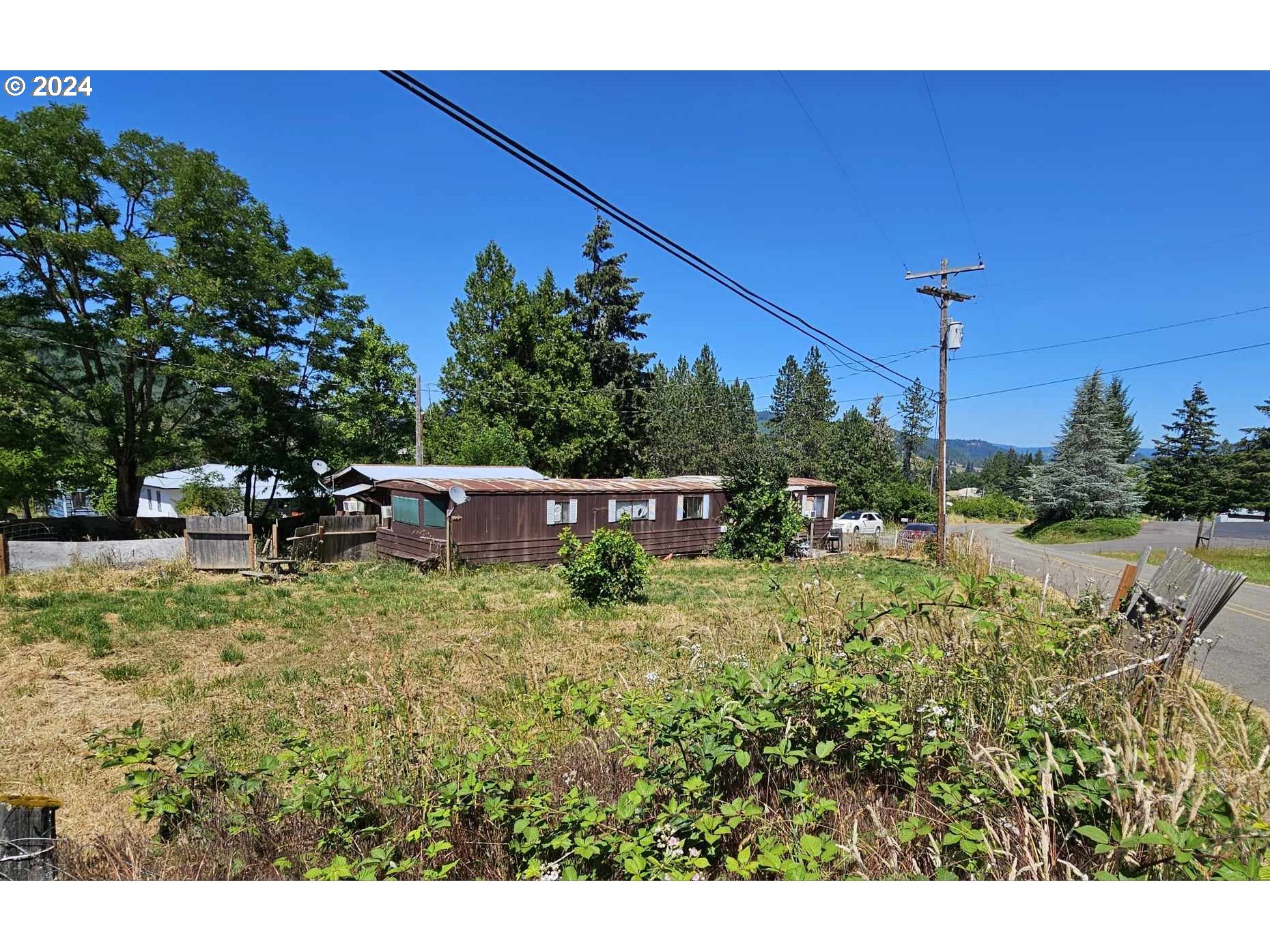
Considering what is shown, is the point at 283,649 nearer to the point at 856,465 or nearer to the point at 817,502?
the point at 817,502

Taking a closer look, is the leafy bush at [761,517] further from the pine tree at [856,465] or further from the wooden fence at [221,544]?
the pine tree at [856,465]

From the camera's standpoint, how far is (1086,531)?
3231cm

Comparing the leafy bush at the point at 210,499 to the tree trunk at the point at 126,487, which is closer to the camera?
the tree trunk at the point at 126,487

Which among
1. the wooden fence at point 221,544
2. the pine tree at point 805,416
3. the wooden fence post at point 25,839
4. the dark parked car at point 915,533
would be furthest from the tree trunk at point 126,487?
the pine tree at point 805,416

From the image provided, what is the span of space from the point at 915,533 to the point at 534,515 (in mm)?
19536

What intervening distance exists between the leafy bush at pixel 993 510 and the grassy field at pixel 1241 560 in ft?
110

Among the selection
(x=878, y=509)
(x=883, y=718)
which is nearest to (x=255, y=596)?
(x=883, y=718)

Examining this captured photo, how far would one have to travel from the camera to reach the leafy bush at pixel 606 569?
421 inches

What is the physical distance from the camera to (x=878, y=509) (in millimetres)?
38906

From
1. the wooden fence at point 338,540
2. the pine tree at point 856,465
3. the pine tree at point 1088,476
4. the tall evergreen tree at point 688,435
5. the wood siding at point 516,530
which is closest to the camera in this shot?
the wood siding at point 516,530

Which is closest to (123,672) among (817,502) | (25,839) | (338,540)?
(25,839)

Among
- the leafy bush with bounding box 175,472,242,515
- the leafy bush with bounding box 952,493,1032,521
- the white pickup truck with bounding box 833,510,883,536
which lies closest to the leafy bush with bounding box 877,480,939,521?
the white pickup truck with bounding box 833,510,883,536

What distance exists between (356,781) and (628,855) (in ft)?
4.80

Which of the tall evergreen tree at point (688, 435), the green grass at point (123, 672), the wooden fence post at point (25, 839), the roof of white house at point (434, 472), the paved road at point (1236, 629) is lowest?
the green grass at point (123, 672)
